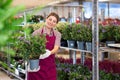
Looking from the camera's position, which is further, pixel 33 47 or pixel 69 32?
pixel 69 32

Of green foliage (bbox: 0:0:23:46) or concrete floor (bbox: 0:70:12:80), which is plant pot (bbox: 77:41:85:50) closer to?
concrete floor (bbox: 0:70:12:80)

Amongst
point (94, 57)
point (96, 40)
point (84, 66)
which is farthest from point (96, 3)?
point (84, 66)

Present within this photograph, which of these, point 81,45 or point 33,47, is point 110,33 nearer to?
point 81,45

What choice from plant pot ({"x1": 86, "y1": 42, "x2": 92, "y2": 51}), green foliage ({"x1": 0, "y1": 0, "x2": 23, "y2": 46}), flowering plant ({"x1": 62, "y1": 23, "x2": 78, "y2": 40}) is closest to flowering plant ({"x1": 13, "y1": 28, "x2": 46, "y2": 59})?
plant pot ({"x1": 86, "y1": 42, "x2": 92, "y2": 51})

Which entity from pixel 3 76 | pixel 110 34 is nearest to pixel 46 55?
pixel 110 34

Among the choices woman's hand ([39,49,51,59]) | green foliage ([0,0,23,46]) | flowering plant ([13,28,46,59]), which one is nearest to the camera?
green foliage ([0,0,23,46])

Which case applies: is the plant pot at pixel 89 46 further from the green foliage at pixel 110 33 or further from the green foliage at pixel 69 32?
the green foliage at pixel 69 32

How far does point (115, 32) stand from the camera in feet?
11.6

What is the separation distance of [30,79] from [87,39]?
1.00 metres

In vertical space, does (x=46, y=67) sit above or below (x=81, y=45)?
below

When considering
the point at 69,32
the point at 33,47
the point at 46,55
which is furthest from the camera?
the point at 69,32

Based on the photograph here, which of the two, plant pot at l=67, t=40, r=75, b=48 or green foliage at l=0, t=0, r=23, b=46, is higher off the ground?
green foliage at l=0, t=0, r=23, b=46

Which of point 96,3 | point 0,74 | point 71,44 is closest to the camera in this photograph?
point 96,3

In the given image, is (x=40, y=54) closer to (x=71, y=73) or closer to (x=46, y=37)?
(x=46, y=37)
